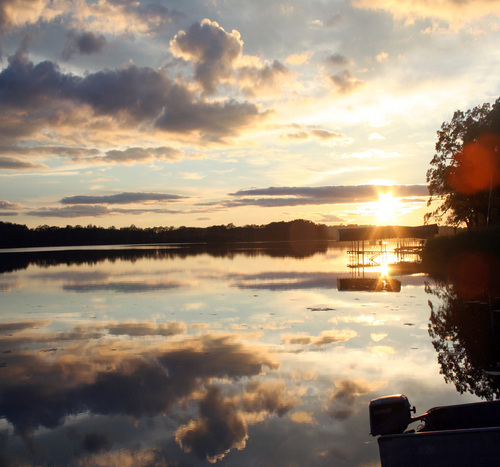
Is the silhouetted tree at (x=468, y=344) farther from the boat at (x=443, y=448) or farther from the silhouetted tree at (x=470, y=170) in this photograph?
the silhouetted tree at (x=470, y=170)

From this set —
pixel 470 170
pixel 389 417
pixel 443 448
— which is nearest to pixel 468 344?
pixel 389 417

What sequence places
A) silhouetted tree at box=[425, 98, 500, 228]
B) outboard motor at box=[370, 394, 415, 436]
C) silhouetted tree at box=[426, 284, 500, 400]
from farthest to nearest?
silhouetted tree at box=[425, 98, 500, 228]
silhouetted tree at box=[426, 284, 500, 400]
outboard motor at box=[370, 394, 415, 436]

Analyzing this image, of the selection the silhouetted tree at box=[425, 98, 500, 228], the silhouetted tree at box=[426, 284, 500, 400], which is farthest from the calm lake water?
the silhouetted tree at box=[425, 98, 500, 228]

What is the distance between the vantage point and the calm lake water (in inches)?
249

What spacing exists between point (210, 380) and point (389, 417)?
13.0 feet

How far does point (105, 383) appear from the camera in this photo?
29.7ft

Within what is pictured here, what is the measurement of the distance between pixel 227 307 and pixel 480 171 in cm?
3315

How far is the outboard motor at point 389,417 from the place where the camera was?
607 cm

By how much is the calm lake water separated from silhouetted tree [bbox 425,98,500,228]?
28408 millimetres

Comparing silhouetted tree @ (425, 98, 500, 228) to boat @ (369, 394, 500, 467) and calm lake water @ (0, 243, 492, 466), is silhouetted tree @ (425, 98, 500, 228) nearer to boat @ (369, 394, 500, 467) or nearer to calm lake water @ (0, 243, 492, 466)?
calm lake water @ (0, 243, 492, 466)

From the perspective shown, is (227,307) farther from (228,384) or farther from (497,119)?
(497,119)

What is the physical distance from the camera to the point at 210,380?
9.09 metres

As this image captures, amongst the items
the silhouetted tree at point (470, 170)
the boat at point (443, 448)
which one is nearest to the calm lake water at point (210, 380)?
the boat at point (443, 448)

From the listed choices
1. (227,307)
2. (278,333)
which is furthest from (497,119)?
(278,333)
